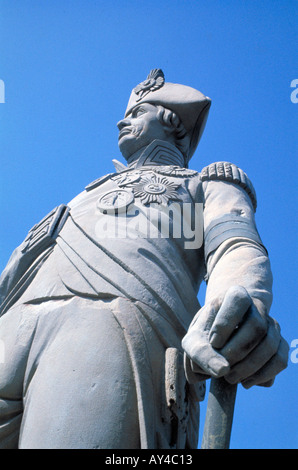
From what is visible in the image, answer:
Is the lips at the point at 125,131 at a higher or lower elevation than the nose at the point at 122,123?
lower

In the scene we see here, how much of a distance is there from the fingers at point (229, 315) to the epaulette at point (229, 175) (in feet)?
6.10

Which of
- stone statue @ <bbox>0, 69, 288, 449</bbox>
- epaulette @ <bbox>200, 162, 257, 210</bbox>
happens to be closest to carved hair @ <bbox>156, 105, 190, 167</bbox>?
stone statue @ <bbox>0, 69, 288, 449</bbox>

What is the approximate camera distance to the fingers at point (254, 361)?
3.15m

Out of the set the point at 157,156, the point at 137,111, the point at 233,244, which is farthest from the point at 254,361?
the point at 137,111

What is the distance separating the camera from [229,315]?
309 centimetres

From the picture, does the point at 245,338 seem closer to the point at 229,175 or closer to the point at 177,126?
the point at 229,175

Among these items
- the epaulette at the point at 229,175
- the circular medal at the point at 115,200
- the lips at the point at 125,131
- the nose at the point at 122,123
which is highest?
the nose at the point at 122,123

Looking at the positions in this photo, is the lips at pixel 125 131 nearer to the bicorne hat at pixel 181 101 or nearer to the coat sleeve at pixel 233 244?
the bicorne hat at pixel 181 101

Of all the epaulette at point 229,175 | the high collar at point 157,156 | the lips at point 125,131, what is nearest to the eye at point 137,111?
the lips at point 125,131

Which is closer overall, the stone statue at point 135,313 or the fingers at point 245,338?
the fingers at point 245,338

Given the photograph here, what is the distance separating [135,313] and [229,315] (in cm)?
87

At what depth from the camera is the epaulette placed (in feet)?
15.9
